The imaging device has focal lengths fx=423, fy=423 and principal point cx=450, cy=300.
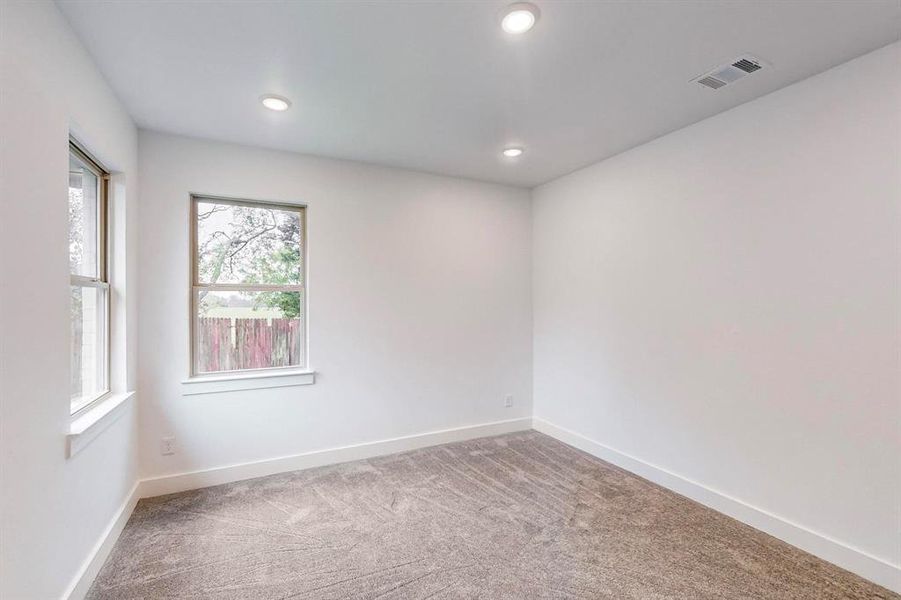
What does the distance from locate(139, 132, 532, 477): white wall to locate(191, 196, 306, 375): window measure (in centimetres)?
13

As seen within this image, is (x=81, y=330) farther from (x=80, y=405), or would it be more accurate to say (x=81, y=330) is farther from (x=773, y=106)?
(x=773, y=106)

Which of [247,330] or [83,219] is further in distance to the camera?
[247,330]

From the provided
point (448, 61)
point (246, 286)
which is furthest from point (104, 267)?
point (448, 61)

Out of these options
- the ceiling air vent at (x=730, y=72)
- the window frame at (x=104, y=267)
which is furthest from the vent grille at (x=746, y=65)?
the window frame at (x=104, y=267)

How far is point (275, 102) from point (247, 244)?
125 centimetres

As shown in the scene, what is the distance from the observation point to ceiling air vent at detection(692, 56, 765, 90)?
2.19m

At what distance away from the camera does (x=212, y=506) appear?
9.32ft

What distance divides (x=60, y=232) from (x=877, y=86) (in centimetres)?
388

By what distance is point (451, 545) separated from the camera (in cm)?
239

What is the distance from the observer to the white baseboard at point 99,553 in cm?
189

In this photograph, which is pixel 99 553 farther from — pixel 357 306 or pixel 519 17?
pixel 519 17

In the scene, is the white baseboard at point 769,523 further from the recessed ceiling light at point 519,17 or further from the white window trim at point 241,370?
the recessed ceiling light at point 519,17

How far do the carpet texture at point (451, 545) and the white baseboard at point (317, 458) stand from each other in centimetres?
10

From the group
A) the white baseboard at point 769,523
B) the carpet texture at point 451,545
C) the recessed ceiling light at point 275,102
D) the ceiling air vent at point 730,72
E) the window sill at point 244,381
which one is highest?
the ceiling air vent at point 730,72
